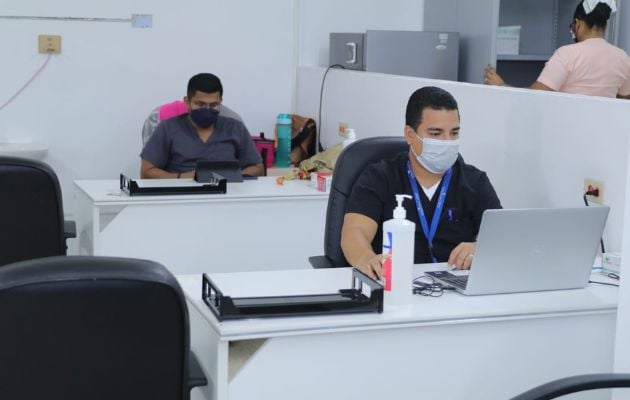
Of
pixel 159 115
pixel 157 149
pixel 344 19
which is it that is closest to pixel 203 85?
pixel 157 149

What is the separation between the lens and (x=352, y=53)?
5367 mm

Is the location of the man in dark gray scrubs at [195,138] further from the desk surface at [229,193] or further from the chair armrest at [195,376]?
the chair armrest at [195,376]

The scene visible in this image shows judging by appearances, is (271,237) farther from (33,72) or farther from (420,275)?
(33,72)

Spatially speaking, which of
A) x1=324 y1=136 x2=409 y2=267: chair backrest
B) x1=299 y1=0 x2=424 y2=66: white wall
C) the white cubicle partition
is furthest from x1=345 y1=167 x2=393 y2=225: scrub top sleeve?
x1=299 y1=0 x2=424 y2=66: white wall

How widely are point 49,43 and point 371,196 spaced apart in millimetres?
3041

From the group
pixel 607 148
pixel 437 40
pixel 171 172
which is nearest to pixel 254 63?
pixel 437 40

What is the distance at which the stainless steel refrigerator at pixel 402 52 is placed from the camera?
5.27m

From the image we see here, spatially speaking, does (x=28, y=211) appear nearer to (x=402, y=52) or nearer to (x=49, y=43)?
(x=49, y=43)

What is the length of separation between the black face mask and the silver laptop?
7.35ft

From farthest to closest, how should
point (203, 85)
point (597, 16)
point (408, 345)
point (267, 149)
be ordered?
point (267, 149), point (203, 85), point (597, 16), point (408, 345)

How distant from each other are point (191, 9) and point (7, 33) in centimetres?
102

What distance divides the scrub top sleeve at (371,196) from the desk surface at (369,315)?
33cm

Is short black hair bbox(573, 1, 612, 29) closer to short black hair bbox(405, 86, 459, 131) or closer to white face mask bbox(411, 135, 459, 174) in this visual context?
short black hair bbox(405, 86, 459, 131)

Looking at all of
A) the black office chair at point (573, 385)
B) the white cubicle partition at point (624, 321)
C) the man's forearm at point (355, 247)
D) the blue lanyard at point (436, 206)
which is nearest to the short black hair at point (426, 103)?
the blue lanyard at point (436, 206)
